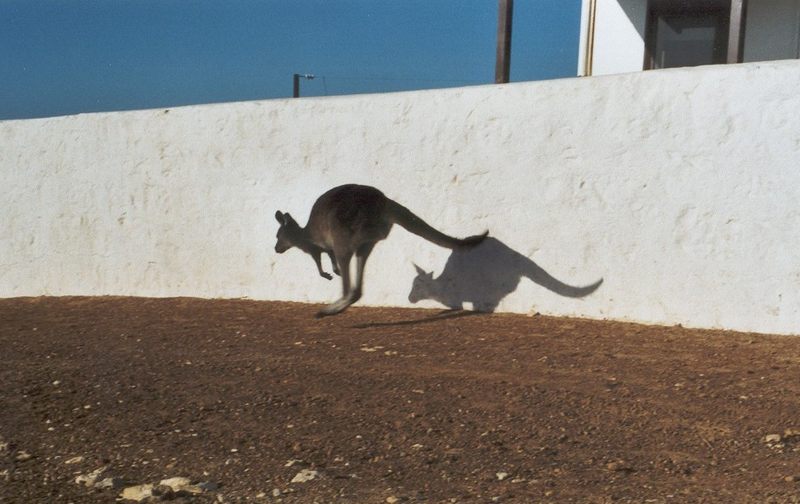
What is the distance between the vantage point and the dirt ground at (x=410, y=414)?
11.2ft

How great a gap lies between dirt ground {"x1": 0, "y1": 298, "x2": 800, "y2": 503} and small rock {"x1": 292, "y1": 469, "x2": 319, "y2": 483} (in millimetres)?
16

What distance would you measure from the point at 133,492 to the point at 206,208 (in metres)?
5.69

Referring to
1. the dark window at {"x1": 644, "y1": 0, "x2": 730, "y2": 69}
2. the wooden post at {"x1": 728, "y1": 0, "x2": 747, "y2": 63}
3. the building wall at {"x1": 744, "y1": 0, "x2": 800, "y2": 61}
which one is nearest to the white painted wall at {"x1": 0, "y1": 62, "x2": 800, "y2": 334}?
the wooden post at {"x1": 728, "y1": 0, "x2": 747, "y2": 63}

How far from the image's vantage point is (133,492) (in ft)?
11.3

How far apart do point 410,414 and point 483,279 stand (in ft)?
10.3

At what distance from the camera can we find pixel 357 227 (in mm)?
7164

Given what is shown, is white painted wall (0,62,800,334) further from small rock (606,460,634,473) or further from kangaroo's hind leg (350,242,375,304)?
small rock (606,460,634,473)

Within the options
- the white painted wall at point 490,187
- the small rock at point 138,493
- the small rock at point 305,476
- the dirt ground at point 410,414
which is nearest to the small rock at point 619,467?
the dirt ground at point 410,414

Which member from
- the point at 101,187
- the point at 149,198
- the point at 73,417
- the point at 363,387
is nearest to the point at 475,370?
the point at 363,387

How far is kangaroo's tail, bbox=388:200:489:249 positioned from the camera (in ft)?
→ 23.6

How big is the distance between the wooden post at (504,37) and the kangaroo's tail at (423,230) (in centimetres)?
157

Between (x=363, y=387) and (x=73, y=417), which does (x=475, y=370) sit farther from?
(x=73, y=417)

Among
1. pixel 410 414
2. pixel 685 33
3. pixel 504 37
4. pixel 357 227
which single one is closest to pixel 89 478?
pixel 410 414

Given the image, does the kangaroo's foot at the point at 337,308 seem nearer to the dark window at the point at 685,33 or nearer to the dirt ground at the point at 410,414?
the dirt ground at the point at 410,414
